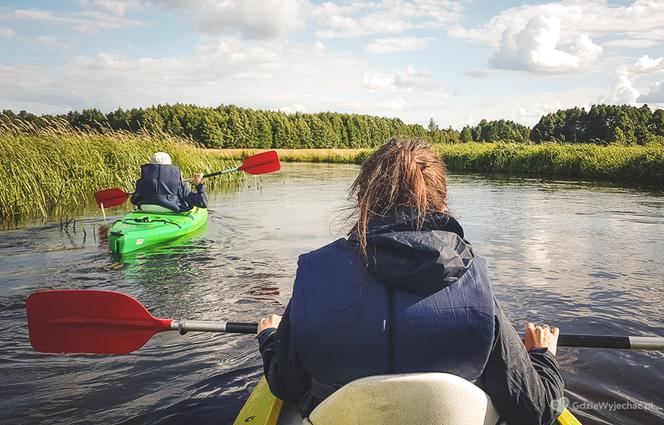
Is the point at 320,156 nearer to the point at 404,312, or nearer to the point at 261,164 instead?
the point at 261,164

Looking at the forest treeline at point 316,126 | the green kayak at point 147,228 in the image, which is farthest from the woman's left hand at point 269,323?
the forest treeline at point 316,126

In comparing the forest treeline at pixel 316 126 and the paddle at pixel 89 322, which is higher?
the forest treeline at pixel 316 126

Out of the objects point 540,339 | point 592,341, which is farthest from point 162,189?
point 540,339

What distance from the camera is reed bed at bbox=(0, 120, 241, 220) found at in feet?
34.7

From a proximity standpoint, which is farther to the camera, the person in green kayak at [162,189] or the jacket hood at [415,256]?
the person in green kayak at [162,189]

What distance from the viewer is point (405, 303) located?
1604mm

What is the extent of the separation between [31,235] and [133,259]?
2.73 meters

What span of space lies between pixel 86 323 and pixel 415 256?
2.33 metres

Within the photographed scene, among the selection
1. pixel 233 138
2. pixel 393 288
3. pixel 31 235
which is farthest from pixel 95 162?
pixel 233 138

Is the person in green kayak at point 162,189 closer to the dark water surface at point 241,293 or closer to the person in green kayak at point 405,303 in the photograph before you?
the dark water surface at point 241,293

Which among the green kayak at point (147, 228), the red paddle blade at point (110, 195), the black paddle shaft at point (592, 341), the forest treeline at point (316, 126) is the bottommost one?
the green kayak at point (147, 228)

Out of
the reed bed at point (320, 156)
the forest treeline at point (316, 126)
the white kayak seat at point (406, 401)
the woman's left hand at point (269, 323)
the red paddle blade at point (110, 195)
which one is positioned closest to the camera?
the white kayak seat at point (406, 401)

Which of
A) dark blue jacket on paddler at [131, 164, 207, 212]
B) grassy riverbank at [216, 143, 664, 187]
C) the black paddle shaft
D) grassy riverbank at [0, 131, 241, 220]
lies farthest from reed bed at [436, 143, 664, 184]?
the black paddle shaft

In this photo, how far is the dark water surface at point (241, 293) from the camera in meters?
3.58
